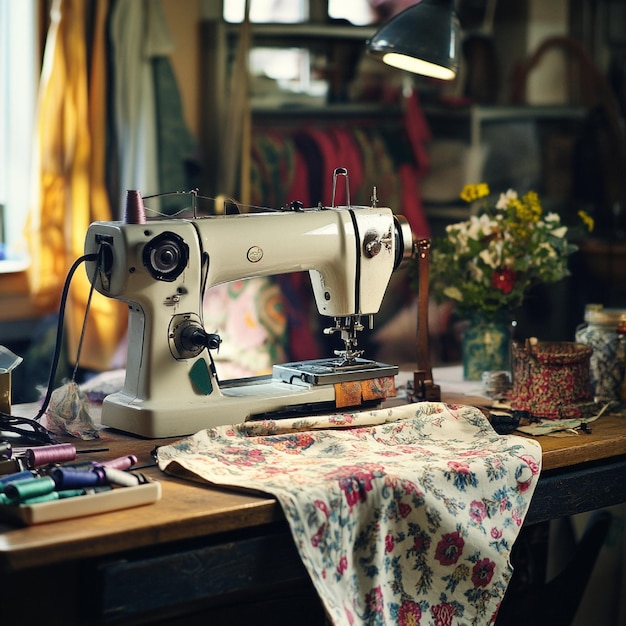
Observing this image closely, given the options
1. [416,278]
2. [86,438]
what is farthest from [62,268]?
[86,438]

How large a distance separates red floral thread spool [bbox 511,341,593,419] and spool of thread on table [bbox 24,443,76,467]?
93cm

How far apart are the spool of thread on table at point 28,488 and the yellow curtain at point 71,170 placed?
237 cm

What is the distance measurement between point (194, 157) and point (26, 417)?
6.94 ft

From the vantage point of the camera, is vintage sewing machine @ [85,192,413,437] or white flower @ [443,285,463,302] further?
white flower @ [443,285,463,302]

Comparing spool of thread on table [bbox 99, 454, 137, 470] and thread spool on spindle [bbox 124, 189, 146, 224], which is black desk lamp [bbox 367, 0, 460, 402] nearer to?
thread spool on spindle [bbox 124, 189, 146, 224]

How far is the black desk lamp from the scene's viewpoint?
2543mm

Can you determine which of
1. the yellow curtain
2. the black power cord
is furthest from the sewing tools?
the yellow curtain

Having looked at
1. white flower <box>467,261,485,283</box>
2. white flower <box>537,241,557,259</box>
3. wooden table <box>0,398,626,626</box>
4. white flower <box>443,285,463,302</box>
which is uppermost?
white flower <box>537,241,557,259</box>

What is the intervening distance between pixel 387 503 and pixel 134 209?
28.7 inches

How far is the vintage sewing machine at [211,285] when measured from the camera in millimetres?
2152

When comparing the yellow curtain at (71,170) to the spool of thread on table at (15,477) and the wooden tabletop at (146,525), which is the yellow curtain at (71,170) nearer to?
the wooden tabletop at (146,525)

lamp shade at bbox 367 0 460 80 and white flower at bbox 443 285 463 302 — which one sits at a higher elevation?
lamp shade at bbox 367 0 460 80

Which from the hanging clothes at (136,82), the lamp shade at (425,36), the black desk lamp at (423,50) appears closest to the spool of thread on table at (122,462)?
the black desk lamp at (423,50)

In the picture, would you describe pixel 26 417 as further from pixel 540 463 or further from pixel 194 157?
pixel 194 157
